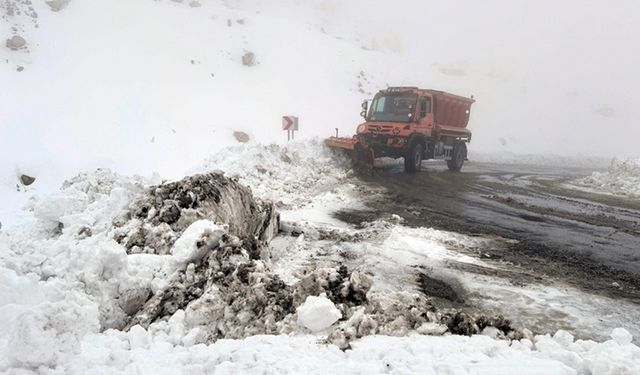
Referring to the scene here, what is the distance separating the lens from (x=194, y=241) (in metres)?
4.20

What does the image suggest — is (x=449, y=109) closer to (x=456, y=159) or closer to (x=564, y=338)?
(x=456, y=159)

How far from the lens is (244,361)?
2781mm

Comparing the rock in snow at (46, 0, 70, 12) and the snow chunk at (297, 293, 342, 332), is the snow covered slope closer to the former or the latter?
the rock in snow at (46, 0, 70, 12)

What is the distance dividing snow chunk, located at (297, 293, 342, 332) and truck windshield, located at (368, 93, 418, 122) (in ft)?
38.4

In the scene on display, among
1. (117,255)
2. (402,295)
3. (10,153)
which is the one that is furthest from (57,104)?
(402,295)

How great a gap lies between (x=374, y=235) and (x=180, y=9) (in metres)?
28.6

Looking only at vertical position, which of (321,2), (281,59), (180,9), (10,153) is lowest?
(10,153)

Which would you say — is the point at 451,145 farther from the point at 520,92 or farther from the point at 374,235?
the point at 520,92

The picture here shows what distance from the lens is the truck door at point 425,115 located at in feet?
47.3

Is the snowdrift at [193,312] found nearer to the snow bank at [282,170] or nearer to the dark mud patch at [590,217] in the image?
the snow bank at [282,170]

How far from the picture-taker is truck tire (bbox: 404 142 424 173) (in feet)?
46.0

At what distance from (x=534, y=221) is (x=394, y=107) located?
7.38 metres

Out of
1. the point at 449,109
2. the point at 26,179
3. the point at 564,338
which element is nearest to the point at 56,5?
the point at 26,179

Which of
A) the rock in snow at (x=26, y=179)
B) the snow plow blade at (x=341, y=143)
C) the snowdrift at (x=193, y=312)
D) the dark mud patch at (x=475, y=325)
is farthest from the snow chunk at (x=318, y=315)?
the rock in snow at (x=26, y=179)
